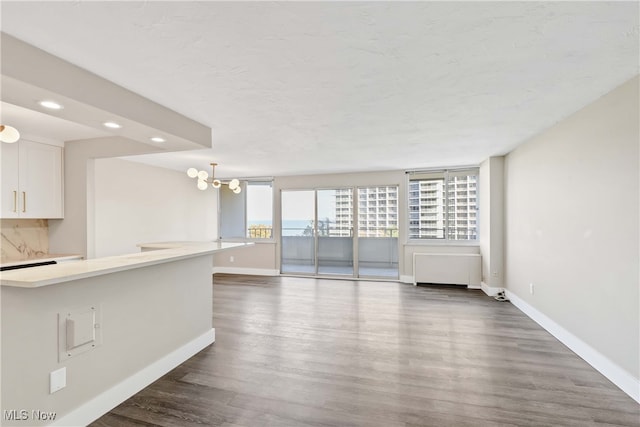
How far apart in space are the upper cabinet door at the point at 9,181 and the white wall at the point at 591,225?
19.3 feet

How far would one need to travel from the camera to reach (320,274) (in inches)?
260

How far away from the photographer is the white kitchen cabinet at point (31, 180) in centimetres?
324

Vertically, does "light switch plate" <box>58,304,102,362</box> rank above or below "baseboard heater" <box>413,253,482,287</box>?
above

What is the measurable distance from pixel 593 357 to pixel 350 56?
3.27 metres

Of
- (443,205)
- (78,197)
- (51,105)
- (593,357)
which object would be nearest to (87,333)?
(51,105)

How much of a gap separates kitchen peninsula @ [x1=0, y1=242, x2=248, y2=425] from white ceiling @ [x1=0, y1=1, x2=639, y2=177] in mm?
1321

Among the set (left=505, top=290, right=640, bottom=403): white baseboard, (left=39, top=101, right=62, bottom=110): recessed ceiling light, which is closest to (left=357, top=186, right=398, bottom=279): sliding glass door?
(left=505, top=290, right=640, bottom=403): white baseboard

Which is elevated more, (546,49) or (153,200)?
(546,49)

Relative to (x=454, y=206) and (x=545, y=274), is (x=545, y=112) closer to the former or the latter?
(x=545, y=274)

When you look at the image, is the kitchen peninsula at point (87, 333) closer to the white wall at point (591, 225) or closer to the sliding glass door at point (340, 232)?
the white wall at point (591, 225)

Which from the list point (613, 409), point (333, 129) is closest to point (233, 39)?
point (333, 129)

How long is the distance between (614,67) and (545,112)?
870 mm

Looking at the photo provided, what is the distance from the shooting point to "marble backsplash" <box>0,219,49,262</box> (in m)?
3.51

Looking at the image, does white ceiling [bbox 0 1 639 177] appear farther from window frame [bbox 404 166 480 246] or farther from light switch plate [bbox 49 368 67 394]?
window frame [bbox 404 166 480 246]
